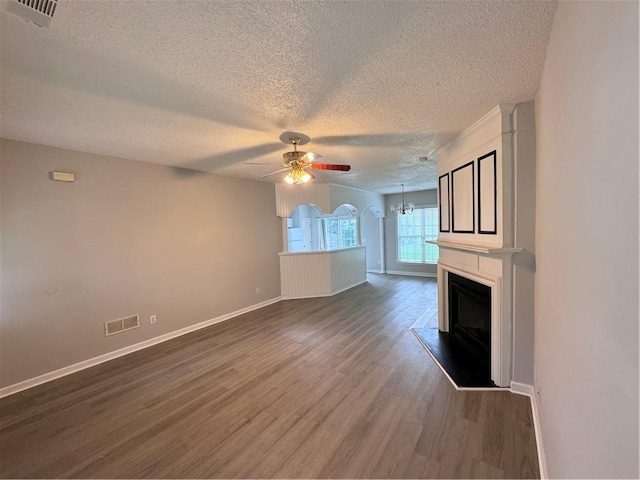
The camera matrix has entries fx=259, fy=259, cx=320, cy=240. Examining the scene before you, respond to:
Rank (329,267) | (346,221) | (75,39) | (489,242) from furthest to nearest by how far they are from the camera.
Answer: (346,221), (329,267), (489,242), (75,39)

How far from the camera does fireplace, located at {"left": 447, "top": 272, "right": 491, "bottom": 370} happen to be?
273 centimetres

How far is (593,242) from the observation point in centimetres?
88

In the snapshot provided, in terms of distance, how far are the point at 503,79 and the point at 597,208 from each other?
1.49m

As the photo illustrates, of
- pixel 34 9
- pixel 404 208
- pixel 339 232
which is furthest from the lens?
pixel 339 232

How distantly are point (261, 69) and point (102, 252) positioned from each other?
3.07 meters

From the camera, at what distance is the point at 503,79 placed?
1829 mm

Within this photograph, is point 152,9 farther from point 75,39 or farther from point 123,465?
point 123,465

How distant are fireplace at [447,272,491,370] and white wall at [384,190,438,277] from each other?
173 inches

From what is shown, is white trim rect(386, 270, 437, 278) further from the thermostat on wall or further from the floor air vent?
the thermostat on wall

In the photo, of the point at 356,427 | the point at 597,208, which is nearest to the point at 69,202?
the point at 356,427

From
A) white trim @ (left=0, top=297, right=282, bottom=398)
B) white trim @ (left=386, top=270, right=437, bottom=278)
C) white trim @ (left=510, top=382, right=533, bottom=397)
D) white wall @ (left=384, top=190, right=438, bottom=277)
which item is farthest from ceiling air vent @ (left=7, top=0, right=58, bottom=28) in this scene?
white trim @ (left=386, top=270, right=437, bottom=278)

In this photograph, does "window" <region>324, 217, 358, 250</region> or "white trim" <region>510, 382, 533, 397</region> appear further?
"window" <region>324, 217, 358, 250</region>

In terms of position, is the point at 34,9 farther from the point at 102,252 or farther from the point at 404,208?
the point at 404,208

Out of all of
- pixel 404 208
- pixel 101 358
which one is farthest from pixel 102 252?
pixel 404 208
